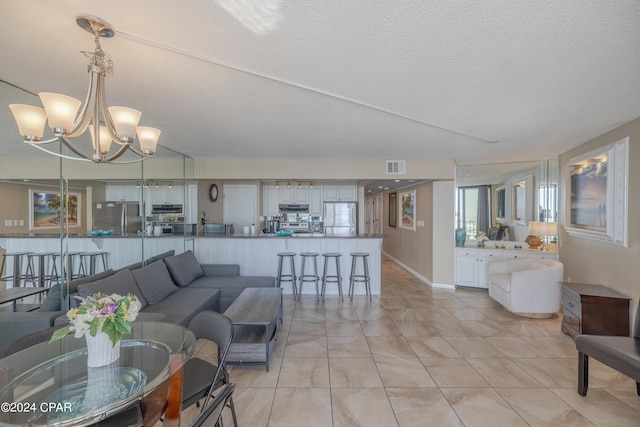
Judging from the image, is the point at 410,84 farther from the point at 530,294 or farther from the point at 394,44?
the point at 530,294

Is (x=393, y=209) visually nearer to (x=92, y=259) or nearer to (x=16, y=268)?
(x=92, y=259)

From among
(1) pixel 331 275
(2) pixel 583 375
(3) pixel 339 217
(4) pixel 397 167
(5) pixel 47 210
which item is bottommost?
(2) pixel 583 375

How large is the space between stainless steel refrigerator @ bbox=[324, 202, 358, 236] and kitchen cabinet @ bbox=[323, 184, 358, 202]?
4.3 inches

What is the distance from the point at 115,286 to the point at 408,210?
5.98 meters

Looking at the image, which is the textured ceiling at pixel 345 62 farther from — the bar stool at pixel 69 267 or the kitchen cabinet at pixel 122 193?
the kitchen cabinet at pixel 122 193

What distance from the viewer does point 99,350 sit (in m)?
1.46

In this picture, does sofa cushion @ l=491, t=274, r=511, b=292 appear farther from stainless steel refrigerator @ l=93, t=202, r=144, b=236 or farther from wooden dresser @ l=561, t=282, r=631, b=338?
stainless steel refrigerator @ l=93, t=202, r=144, b=236

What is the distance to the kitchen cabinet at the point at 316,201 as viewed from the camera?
24.7 feet

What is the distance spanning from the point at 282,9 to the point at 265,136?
236 cm

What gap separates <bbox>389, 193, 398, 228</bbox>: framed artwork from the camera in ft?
26.3

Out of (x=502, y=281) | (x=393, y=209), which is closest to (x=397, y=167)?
(x=502, y=281)

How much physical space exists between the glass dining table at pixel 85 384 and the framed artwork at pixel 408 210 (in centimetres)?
580

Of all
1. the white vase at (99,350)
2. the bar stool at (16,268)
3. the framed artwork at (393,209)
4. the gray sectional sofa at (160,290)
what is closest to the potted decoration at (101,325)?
the white vase at (99,350)

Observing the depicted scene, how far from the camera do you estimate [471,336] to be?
3.35 metres
